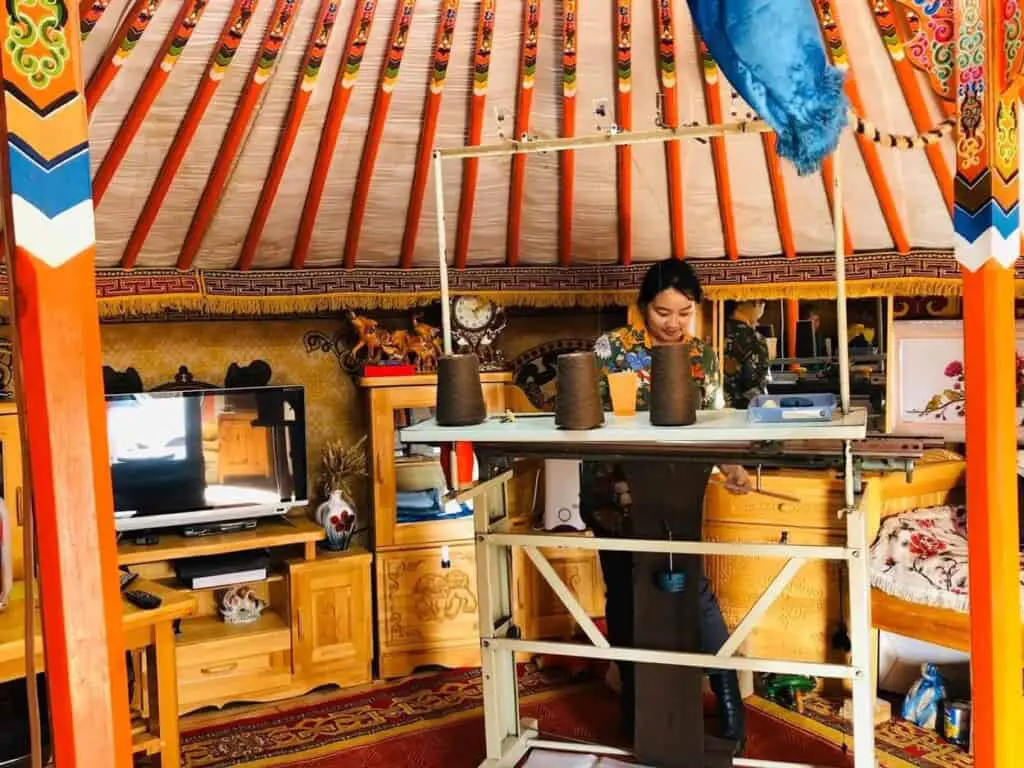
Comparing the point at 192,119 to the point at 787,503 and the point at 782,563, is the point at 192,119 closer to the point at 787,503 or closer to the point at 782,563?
the point at 787,503

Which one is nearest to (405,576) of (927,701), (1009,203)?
(927,701)

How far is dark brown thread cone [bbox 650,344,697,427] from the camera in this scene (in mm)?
2568

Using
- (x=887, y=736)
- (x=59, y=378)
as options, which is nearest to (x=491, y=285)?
(x=887, y=736)

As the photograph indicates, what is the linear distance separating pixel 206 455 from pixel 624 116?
2.20 metres

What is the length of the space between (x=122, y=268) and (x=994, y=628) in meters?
3.33

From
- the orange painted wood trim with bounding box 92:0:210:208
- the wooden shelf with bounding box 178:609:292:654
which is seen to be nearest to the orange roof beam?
the orange painted wood trim with bounding box 92:0:210:208

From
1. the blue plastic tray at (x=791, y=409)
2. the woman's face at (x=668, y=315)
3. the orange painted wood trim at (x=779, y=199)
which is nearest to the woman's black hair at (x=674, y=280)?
the woman's face at (x=668, y=315)

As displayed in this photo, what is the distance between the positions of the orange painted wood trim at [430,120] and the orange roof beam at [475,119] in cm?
9

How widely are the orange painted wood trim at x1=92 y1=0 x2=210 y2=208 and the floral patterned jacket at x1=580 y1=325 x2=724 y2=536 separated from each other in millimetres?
1713

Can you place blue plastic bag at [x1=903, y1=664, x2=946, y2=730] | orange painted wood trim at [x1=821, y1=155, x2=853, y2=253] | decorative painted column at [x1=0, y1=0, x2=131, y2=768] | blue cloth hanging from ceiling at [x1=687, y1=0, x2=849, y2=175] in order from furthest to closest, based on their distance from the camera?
orange painted wood trim at [x1=821, y1=155, x2=853, y2=253] < blue plastic bag at [x1=903, y1=664, x2=946, y2=730] < blue cloth hanging from ceiling at [x1=687, y1=0, x2=849, y2=175] < decorative painted column at [x1=0, y1=0, x2=131, y2=768]

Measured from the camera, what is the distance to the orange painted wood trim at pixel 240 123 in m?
3.09

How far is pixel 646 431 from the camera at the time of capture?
8.47ft

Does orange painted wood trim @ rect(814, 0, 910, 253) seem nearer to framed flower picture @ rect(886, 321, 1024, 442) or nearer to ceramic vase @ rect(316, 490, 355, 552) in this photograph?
framed flower picture @ rect(886, 321, 1024, 442)

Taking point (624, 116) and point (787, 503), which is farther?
point (787, 503)
